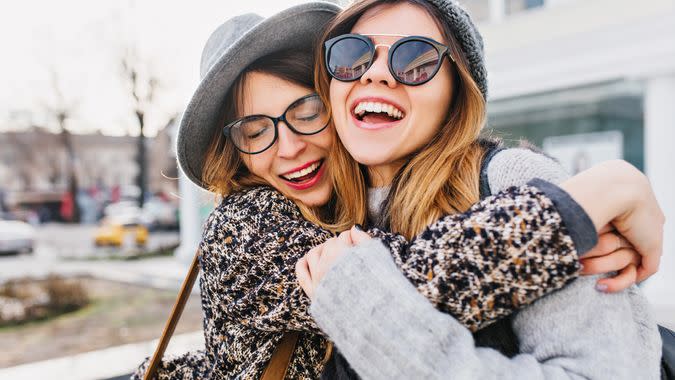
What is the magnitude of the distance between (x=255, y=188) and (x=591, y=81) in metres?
7.11

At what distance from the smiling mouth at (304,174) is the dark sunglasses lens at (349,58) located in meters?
0.38

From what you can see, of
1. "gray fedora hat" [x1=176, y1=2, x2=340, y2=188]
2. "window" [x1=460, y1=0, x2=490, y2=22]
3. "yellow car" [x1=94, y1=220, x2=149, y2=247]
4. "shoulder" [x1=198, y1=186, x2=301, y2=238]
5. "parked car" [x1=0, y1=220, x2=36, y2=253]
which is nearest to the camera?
"shoulder" [x1=198, y1=186, x2=301, y2=238]

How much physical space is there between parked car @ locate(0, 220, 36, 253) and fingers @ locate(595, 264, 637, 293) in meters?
22.7

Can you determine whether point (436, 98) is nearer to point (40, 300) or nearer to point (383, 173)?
point (383, 173)

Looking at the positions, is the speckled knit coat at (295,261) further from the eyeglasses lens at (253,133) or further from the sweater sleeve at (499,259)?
the eyeglasses lens at (253,133)

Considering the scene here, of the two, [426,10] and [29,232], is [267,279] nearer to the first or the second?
[426,10]

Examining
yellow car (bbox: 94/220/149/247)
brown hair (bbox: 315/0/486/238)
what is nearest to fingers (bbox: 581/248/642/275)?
brown hair (bbox: 315/0/486/238)

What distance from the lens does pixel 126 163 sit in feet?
182

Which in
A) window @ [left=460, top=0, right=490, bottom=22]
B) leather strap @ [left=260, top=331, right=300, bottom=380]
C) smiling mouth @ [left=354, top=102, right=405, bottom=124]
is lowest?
leather strap @ [left=260, top=331, right=300, bottom=380]

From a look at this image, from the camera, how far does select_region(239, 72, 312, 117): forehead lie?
5.27 ft

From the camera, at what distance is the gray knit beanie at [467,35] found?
1.32 metres

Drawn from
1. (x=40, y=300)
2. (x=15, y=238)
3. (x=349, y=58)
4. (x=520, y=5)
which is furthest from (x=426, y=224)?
(x=15, y=238)

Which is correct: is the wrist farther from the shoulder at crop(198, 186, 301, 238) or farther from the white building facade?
the white building facade

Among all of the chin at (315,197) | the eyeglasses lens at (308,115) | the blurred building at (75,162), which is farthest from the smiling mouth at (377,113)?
the blurred building at (75,162)
